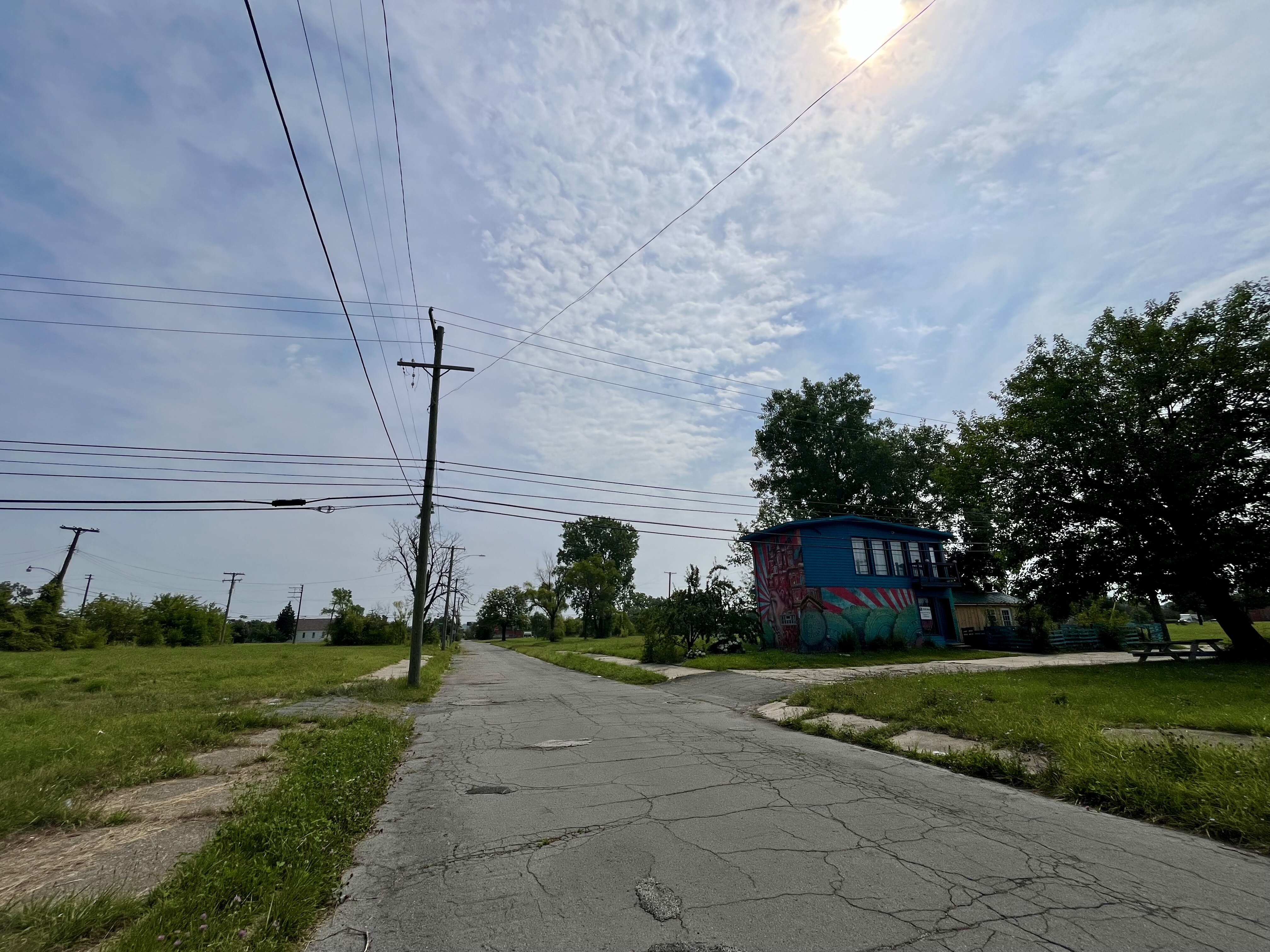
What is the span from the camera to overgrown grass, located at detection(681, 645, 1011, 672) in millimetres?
20641

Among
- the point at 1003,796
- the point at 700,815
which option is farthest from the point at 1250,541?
the point at 700,815

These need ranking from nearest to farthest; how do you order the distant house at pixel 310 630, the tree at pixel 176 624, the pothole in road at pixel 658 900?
1. the pothole in road at pixel 658 900
2. the tree at pixel 176 624
3. the distant house at pixel 310 630

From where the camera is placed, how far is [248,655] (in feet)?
111

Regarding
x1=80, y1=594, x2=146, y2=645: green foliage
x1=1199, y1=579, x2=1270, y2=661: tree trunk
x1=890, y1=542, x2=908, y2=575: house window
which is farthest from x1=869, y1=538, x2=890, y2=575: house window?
x1=80, y1=594, x2=146, y2=645: green foliage

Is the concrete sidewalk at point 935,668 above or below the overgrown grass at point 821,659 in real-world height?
below

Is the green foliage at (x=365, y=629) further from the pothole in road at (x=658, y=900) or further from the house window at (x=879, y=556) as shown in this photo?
the pothole in road at (x=658, y=900)

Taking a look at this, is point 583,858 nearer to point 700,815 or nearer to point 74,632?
point 700,815

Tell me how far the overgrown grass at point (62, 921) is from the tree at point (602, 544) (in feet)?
251

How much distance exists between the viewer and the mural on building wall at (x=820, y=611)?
2667cm

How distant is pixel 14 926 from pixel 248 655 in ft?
123

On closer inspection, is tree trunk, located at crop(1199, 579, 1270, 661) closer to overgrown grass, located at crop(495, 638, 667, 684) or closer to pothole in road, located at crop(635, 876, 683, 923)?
overgrown grass, located at crop(495, 638, 667, 684)

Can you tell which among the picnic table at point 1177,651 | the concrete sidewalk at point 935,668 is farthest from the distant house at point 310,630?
the picnic table at point 1177,651

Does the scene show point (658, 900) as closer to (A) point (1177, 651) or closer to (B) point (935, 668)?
(B) point (935, 668)

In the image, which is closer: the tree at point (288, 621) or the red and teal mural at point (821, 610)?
the red and teal mural at point (821, 610)
